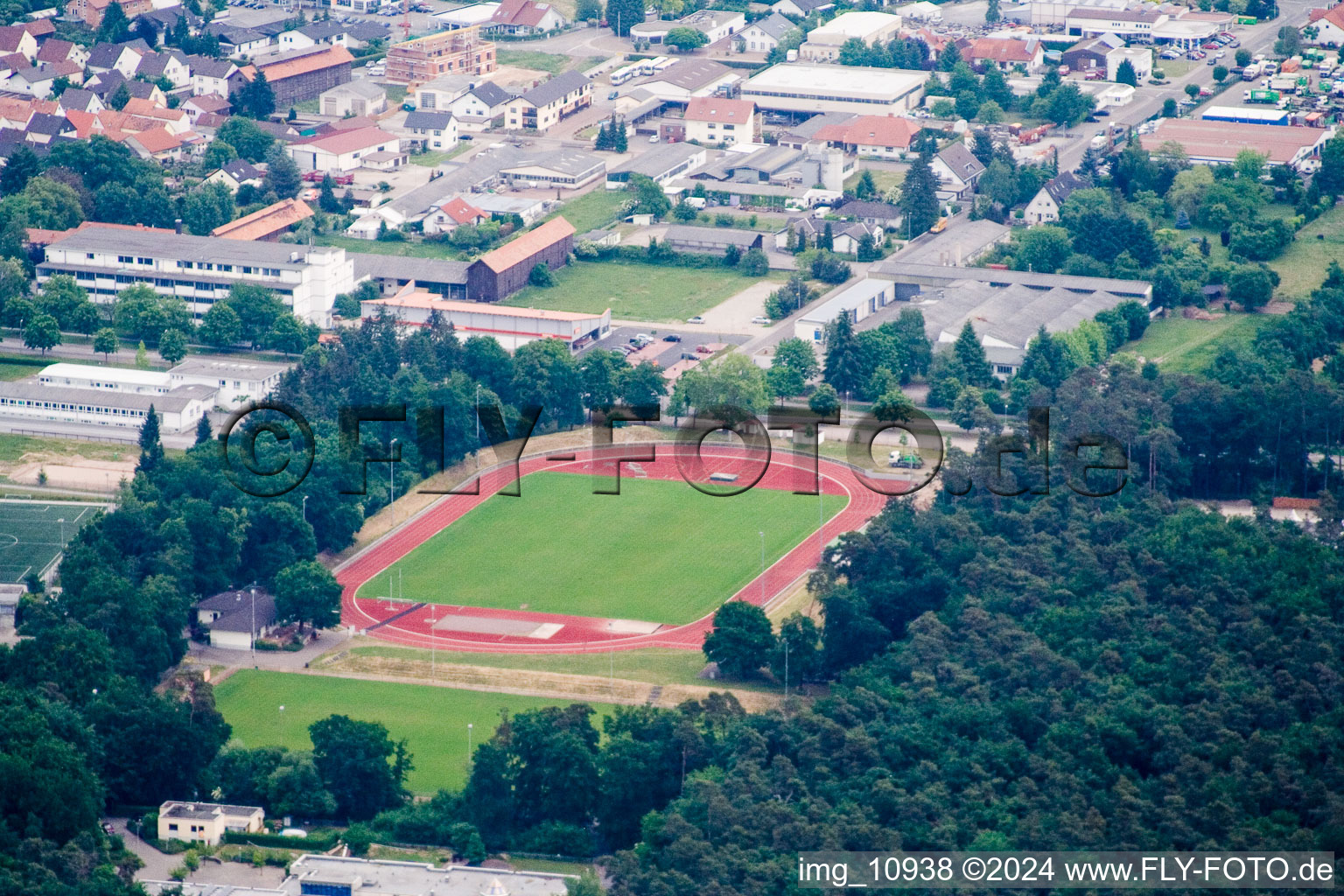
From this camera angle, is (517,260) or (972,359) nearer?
(972,359)

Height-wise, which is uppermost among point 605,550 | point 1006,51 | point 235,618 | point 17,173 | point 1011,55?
point 1006,51

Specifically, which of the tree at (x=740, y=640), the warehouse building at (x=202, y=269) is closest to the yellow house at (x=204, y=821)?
the tree at (x=740, y=640)

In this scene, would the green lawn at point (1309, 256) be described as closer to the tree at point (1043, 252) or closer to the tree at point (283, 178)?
the tree at point (1043, 252)

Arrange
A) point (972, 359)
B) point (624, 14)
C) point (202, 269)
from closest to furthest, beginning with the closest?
point (972, 359), point (202, 269), point (624, 14)

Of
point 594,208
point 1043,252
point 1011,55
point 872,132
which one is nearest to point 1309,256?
point 1043,252

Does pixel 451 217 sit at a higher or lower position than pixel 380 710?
higher

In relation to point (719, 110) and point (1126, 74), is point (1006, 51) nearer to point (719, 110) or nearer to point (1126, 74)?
point (1126, 74)

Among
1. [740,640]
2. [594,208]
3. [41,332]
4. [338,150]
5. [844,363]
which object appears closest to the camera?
[740,640]
